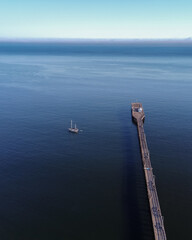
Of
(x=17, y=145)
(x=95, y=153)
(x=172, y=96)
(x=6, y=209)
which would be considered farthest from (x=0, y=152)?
(x=172, y=96)

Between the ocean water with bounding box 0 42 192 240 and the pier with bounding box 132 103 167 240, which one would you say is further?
the ocean water with bounding box 0 42 192 240

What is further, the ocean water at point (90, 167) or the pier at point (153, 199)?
the ocean water at point (90, 167)

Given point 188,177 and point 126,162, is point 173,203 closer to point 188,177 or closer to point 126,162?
point 188,177

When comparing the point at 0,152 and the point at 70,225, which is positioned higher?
the point at 0,152

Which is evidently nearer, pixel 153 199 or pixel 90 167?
pixel 153 199

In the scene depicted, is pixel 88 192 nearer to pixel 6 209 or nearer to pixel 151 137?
pixel 6 209

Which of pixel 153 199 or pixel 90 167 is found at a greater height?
pixel 90 167

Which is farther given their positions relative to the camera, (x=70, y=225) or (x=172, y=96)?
(x=172, y=96)

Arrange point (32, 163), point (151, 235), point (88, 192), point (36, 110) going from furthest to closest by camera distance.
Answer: point (36, 110)
point (32, 163)
point (88, 192)
point (151, 235)

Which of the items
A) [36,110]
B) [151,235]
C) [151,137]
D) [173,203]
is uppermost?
[36,110]

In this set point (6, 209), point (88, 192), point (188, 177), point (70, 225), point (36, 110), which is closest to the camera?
point (70, 225)
